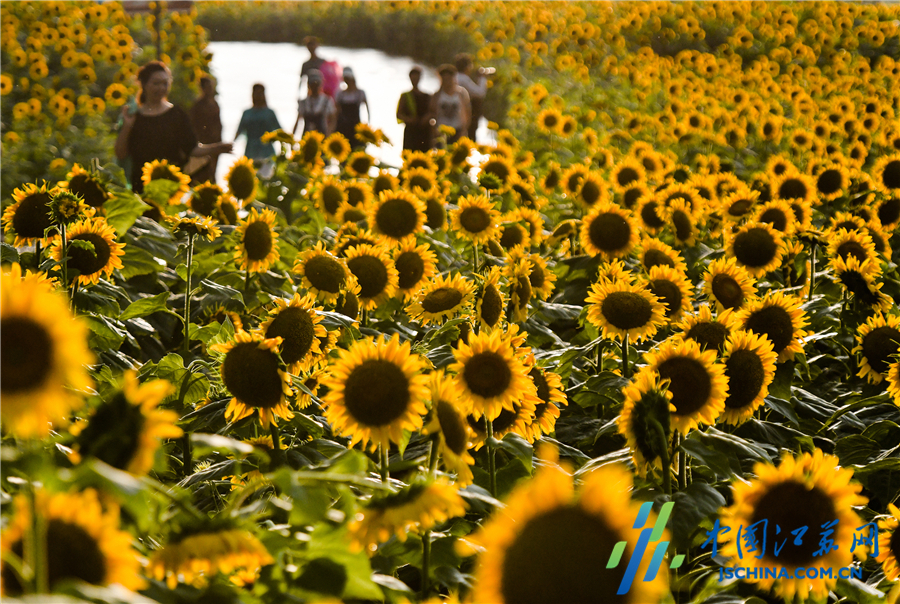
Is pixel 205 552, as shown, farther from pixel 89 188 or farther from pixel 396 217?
pixel 396 217

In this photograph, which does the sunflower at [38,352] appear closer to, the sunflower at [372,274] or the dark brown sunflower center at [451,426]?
the dark brown sunflower center at [451,426]

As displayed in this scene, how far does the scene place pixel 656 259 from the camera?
3.24 metres

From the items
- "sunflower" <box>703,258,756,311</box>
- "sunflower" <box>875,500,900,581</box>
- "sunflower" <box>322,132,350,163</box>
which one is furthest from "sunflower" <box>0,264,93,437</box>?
"sunflower" <box>322,132,350,163</box>

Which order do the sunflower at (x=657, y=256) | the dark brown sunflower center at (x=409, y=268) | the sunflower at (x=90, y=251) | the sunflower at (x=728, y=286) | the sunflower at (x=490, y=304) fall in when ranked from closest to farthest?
the sunflower at (x=490, y=304) → the sunflower at (x=90, y=251) → the sunflower at (x=728, y=286) → the dark brown sunflower center at (x=409, y=268) → the sunflower at (x=657, y=256)

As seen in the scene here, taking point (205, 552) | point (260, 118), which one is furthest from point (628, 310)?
point (260, 118)

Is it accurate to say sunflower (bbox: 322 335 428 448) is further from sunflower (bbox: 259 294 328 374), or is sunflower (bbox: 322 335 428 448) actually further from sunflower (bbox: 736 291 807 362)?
sunflower (bbox: 736 291 807 362)

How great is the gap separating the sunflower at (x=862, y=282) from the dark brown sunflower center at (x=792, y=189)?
1705 mm

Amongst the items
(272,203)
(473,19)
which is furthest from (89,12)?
(272,203)

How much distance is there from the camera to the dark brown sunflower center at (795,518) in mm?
1350

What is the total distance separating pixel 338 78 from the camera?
11141 millimetres

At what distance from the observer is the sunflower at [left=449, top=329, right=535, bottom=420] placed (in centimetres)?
189

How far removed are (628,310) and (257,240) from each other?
4.45ft

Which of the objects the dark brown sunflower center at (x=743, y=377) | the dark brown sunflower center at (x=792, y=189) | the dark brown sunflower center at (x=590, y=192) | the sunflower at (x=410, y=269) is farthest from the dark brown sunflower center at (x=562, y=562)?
the dark brown sunflower center at (x=792, y=189)

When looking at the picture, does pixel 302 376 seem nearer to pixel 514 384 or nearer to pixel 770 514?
pixel 514 384
